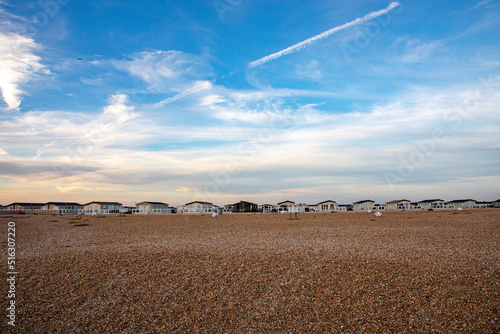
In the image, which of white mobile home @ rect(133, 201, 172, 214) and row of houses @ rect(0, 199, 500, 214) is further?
white mobile home @ rect(133, 201, 172, 214)

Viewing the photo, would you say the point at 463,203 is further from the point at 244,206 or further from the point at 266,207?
the point at 244,206

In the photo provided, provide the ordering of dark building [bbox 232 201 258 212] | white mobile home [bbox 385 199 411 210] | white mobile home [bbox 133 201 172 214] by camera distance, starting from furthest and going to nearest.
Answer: dark building [bbox 232 201 258 212], white mobile home [bbox 133 201 172 214], white mobile home [bbox 385 199 411 210]

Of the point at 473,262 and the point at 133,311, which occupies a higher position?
the point at 473,262

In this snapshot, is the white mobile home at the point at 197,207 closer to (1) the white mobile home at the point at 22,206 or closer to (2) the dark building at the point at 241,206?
(2) the dark building at the point at 241,206

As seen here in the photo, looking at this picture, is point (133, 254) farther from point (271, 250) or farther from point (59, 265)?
point (271, 250)

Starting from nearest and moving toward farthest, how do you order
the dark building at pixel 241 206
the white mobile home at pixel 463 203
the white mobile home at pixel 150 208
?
the white mobile home at pixel 150 208, the dark building at pixel 241 206, the white mobile home at pixel 463 203

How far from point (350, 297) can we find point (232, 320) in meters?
3.81

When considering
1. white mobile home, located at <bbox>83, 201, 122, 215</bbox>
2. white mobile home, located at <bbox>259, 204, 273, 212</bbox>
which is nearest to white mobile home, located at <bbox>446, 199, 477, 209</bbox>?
white mobile home, located at <bbox>259, 204, 273, 212</bbox>

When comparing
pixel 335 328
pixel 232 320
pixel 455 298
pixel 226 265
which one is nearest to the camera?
pixel 335 328

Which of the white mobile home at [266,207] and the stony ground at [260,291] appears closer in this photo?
the stony ground at [260,291]

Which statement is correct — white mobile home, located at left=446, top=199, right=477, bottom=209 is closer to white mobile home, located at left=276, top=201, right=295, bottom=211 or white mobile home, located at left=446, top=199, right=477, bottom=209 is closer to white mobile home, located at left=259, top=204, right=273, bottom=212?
white mobile home, located at left=276, top=201, right=295, bottom=211

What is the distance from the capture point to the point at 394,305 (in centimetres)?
902

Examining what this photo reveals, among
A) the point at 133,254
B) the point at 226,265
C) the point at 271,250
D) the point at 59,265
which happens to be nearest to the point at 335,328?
the point at 226,265

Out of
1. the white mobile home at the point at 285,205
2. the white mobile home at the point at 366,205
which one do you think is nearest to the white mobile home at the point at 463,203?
the white mobile home at the point at 366,205
